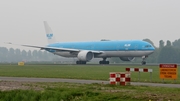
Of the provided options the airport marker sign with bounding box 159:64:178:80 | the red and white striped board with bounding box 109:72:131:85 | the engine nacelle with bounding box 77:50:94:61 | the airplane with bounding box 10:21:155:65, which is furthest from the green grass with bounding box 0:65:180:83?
the engine nacelle with bounding box 77:50:94:61

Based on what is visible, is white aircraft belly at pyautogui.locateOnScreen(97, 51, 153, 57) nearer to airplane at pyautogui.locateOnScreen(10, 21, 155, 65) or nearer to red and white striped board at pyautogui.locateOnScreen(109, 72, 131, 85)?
airplane at pyautogui.locateOnScreen(10, 21, 155, 65)

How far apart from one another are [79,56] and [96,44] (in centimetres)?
442

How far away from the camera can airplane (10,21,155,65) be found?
220 ft

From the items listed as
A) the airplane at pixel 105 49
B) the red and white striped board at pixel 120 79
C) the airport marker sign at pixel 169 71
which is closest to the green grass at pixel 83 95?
the red and white striped board at pixel 120 79

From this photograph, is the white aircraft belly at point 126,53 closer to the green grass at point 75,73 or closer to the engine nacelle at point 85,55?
the engine nacelle at point 85,55

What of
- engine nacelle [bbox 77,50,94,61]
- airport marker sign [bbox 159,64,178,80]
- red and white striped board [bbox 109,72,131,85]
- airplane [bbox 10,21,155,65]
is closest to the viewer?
red and white striped board [bbox 109,72,131,85]

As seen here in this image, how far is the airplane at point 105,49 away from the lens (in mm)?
67062

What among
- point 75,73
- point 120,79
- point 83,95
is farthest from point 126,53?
point 83,95

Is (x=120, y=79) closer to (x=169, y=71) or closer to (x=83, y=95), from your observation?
(x=83, y=95)

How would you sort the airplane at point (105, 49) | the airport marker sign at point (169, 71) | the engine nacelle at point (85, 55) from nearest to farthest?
the airport marker sign at point (169, 71), the airplane at point (105, 49), the engine nacelle at point (85, 55)

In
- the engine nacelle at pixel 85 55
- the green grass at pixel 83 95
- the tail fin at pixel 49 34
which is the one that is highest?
the tail fin at pixel 49 34

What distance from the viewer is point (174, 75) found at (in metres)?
26.1

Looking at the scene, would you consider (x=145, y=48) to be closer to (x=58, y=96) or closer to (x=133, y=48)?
(x=133, y=48)

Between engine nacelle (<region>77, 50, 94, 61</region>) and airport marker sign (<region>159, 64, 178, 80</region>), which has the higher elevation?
engine nacelle (<region>77, 50, 94, 61</region>)
